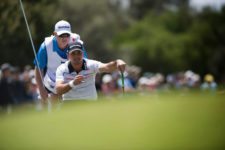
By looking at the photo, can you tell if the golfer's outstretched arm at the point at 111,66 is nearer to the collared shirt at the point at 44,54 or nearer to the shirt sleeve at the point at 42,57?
the collared shirt at the point at 44,54

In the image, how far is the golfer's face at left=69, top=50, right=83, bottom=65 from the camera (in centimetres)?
955

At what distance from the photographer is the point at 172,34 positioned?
9094cm

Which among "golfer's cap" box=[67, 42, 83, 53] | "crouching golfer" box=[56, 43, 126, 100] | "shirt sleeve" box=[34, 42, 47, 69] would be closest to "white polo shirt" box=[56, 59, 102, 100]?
"crouching golfer" box=[56, 43, 126, 100]

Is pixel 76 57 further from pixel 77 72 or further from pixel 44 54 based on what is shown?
pixel 44 54

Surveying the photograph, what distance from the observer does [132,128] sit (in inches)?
164

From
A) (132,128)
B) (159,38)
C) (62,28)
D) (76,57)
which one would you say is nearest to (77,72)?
(76,57)

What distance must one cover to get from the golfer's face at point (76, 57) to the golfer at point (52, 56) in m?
1.17

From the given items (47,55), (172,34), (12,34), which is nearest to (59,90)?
(47,55)

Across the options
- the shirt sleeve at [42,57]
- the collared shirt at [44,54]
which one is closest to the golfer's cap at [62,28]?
the collared shirt at [44,54]

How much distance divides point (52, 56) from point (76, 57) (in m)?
1.80

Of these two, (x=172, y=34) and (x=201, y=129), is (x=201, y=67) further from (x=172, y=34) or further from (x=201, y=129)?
(x=201, y=129)

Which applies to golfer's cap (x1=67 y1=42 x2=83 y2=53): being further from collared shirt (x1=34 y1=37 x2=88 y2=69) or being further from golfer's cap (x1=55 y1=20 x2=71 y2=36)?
collared shirt (x1=34 y1=37 x2=88 y2=69)

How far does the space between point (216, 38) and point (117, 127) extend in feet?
258

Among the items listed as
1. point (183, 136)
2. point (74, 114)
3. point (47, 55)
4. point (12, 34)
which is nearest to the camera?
point (183, 136)
